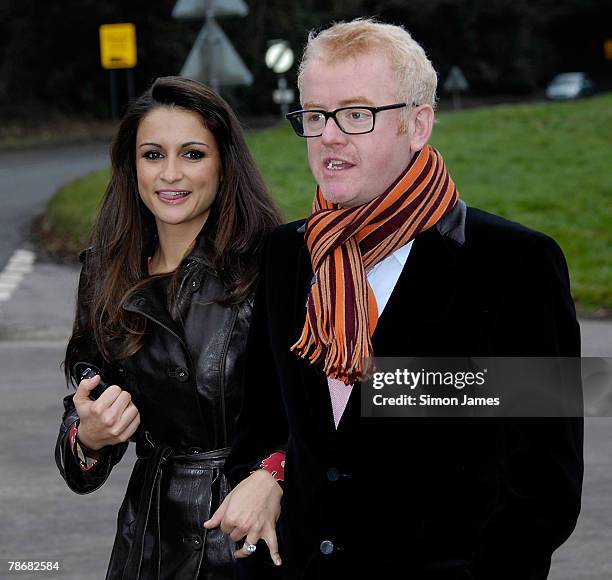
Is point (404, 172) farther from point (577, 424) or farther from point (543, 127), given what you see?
point (543, 127)

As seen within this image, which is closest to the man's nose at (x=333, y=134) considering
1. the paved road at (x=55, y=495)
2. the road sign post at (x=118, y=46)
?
the paved road at (x=55, y=495)

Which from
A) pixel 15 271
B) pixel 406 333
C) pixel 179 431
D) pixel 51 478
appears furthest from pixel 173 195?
pixel 15 271

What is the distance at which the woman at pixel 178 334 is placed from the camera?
328 cm

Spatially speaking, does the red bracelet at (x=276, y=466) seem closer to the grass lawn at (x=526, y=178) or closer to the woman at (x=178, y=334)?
the woman at (x=178, y=334)

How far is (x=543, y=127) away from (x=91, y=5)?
1972 cm

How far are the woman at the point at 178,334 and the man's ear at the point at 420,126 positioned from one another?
3.16 ft

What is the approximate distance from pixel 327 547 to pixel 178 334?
1.01m

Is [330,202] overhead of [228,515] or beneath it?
overhead

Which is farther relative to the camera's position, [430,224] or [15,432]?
[15,432]

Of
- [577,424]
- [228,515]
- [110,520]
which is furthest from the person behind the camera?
[110,520]

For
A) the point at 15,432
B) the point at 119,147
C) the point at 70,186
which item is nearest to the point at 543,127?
the point at 70,186

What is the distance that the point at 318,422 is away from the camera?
2.49 metres

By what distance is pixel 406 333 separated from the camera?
7.98 feet

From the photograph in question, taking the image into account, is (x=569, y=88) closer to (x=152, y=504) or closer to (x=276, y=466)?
(x=152, y=504)
